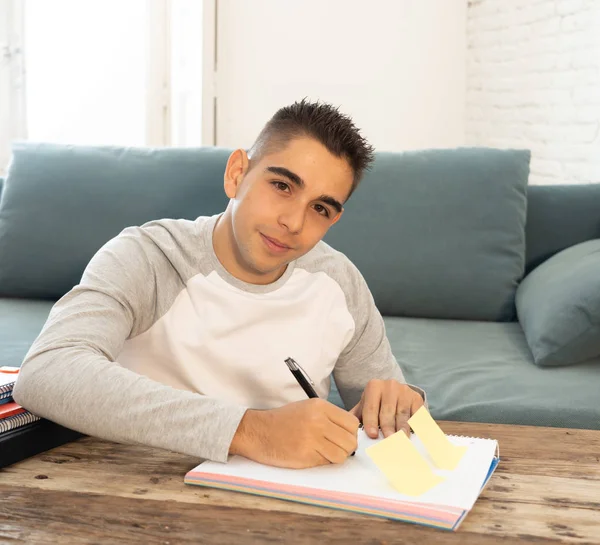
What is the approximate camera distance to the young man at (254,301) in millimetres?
Result: 1043

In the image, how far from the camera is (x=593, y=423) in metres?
1.56

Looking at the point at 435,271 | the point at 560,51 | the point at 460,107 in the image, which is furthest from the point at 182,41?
the point at 435,271

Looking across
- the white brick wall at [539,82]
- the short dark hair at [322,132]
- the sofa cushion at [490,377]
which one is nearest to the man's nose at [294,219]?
the short dark hair at [322,132]

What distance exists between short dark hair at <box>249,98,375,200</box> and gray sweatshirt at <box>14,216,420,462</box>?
0.57 ft

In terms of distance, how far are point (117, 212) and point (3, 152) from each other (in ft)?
4.84

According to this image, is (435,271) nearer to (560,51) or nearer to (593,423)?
(593,423)

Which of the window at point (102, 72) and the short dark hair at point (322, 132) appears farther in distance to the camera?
the window at point (102, 72)

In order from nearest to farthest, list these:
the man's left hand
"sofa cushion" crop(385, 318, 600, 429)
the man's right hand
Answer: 1. the man's right hand
2. the man's left hand
3. "sofa cushion" crop(385, 318, 600, 429)

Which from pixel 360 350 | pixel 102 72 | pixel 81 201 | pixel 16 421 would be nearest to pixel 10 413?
pixel 16 421

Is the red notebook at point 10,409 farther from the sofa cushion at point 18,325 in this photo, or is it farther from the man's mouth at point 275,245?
the sofa cushion at point 18,325

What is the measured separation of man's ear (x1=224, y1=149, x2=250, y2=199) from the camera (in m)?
1.28

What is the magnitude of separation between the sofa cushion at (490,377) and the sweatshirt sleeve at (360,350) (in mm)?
289

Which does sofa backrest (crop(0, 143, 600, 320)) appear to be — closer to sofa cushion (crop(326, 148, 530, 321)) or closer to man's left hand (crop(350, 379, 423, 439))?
sofa cushion (crop(326, 148, 530, 321))

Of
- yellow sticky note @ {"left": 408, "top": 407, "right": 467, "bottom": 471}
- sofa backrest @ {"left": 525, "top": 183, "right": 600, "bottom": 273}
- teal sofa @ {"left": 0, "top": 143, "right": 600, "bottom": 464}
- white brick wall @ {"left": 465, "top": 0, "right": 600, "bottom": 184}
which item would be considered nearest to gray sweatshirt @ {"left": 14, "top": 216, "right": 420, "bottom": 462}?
yellow sticky note @ {"left": 408, "top": 407, "right": 467, "bottom": 471}
